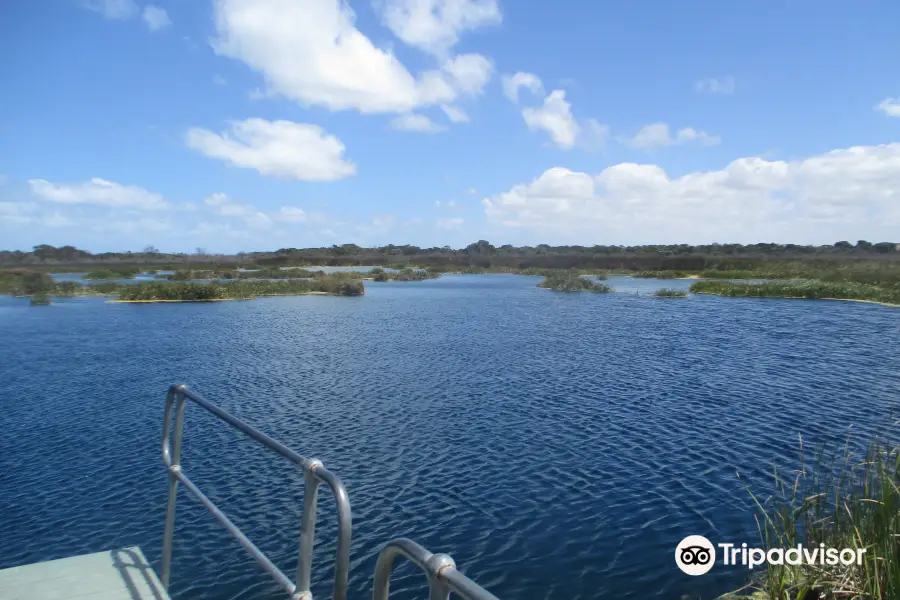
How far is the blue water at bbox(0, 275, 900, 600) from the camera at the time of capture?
970 centimetres

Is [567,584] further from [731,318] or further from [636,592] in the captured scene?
[731,318]

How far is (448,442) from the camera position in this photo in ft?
48.9

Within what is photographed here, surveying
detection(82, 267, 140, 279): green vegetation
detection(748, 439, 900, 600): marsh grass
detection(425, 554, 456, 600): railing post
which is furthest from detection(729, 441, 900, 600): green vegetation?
detection(82, 267, 140, 279): green vegetation

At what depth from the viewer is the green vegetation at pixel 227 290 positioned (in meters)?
58.1

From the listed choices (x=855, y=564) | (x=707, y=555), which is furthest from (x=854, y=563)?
(x=707, y=555)

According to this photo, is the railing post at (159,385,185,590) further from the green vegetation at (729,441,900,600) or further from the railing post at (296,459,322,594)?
the green vegetation at (729,441,900,600)

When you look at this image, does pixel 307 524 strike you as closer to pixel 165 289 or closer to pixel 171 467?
pixel 171 467

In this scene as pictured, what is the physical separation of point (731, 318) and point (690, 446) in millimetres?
33309

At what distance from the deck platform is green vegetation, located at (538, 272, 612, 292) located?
71.8 m

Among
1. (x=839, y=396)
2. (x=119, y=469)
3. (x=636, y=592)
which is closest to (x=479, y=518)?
(x=636, y=592)

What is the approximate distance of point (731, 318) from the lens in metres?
44.1

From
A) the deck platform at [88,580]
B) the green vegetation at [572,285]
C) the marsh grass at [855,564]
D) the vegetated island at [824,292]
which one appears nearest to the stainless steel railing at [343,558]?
the deck platform at [88,580]

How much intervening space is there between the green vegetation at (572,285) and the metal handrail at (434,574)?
74034mm

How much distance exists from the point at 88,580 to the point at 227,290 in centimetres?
6289
